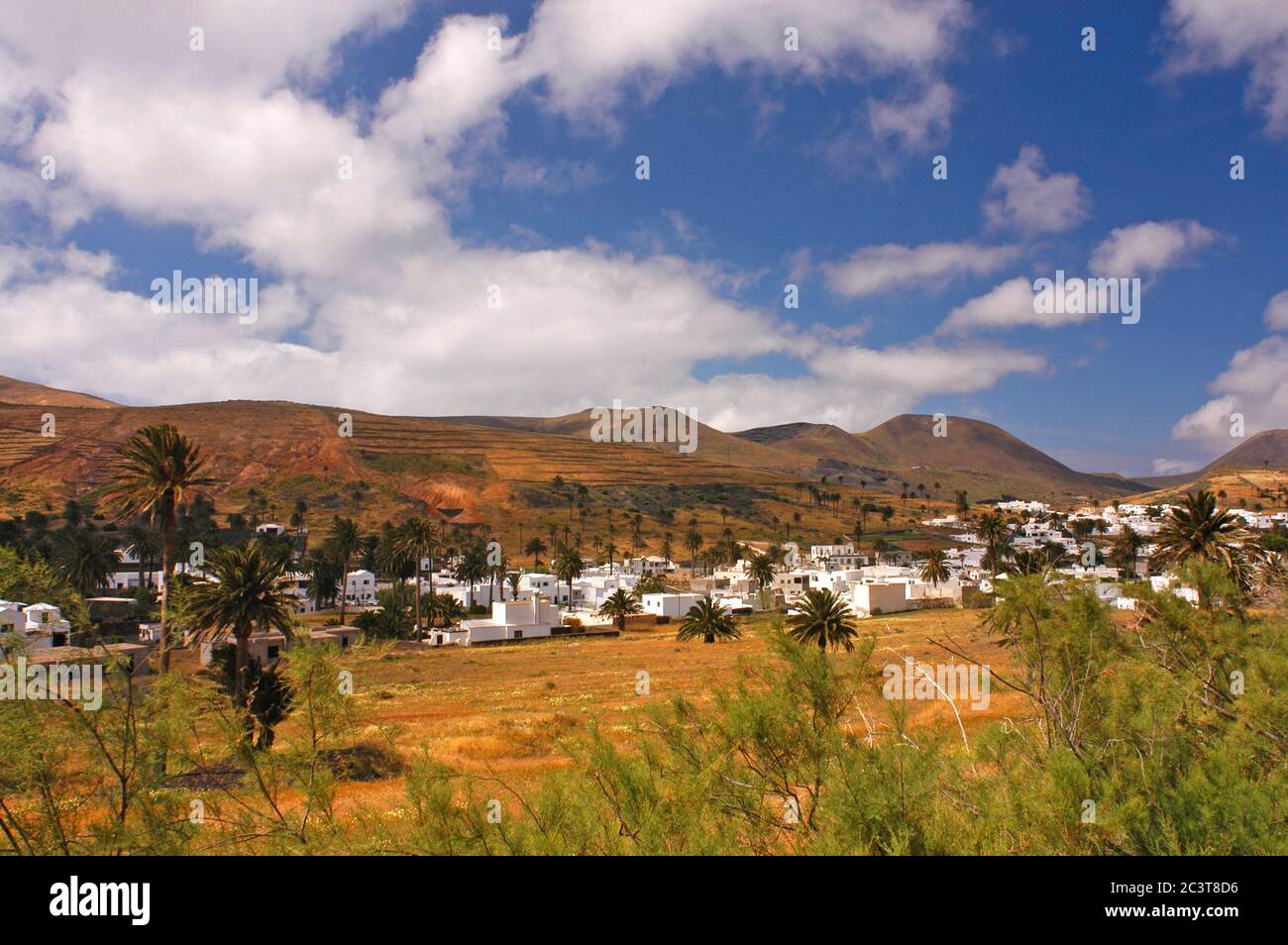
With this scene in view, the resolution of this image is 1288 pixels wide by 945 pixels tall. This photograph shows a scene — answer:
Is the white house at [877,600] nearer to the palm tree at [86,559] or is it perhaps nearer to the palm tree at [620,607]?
the palm tree at [620,607]

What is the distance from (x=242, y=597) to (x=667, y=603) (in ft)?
166

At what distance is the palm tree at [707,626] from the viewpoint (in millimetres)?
51406

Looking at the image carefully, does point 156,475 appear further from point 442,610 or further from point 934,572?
point 934,572

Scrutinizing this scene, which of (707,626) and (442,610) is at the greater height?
(707,626)

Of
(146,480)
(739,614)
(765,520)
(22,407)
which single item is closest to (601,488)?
(765,520)

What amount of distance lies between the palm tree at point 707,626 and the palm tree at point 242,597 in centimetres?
3155

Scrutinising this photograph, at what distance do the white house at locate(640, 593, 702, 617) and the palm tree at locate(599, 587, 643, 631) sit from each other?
81.6 inches

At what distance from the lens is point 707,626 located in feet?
169

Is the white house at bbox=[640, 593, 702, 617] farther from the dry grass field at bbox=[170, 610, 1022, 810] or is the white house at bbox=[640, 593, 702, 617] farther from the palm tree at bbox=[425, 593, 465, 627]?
the palm tree at bbox=[425, 593, 465, 627]

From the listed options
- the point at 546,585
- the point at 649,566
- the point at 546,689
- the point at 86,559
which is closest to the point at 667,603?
the point at 546,585

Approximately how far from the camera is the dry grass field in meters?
14.9

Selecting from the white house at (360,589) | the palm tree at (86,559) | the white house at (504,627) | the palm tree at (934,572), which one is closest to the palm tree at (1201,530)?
the palm tree at (934,572)

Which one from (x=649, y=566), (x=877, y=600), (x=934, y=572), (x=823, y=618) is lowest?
(x=877, y=600)
